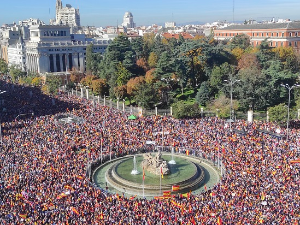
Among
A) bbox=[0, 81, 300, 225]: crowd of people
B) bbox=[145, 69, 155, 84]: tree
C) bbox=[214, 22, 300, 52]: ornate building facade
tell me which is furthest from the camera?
bbox=[214, 22, 300, 52]: ornate building facade

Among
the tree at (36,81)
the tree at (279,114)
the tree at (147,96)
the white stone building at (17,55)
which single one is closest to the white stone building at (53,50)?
the white stone building at (17,55)

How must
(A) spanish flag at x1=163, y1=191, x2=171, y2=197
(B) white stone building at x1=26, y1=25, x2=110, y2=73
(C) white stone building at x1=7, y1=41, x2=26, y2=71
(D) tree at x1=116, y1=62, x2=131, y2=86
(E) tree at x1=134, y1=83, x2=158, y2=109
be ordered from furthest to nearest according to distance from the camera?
(C) white stone building at x1=7, y1=41, x2=26, y2=71
(B) white stone building at x1=26, y1=25, x2=110, y2=73
(D) tree at x1=116, y1=62, x2=131, y2=86
(E) tree at x1=134, y1=83, x2=158, y2=109
(A) spanish flag at x1=163, y1=191, x2=171, y2=197

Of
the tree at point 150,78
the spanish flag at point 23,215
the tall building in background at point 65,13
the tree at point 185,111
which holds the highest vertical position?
the tall building in background at point 65,13

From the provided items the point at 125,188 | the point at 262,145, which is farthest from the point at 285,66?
the point at 125,188

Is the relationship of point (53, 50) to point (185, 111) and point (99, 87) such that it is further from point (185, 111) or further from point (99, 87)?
point (185, 111)

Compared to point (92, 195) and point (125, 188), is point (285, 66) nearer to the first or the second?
point (125, 188)

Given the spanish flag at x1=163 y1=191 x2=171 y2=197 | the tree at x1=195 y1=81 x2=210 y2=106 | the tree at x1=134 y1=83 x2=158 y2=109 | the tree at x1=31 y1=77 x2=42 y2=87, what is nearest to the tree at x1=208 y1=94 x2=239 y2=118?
the tree at x1=195 y1=81 x2=210 y2=106

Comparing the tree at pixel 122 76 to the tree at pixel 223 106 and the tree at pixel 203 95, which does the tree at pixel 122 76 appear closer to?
the tree at pixel 203 95

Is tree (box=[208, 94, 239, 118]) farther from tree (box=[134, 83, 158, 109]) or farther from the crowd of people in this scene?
tree (box=[134, 83, 158, 109])

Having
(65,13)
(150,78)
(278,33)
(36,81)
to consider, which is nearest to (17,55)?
(36,81)
